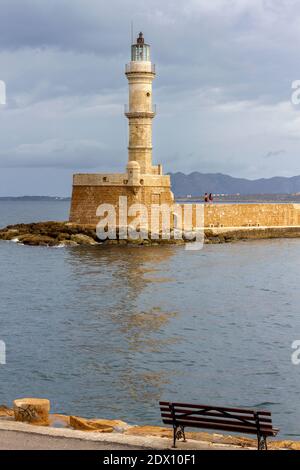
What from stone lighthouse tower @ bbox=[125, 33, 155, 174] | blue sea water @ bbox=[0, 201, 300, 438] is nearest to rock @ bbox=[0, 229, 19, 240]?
stone lighthouse tower @ bbox=[125, 33, 155, 174]

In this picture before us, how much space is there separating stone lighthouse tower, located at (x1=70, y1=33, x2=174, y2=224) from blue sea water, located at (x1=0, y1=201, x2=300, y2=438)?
7056 millimetres

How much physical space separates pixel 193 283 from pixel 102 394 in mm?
15332

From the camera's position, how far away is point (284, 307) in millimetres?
23422

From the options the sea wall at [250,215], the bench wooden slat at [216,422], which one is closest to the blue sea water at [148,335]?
the bench wooden slat at [216,422]

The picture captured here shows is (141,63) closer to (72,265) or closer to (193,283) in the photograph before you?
(72,265)

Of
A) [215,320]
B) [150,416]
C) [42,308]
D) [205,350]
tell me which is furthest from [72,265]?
[150,416]

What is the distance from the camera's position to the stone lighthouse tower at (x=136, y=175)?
135 ft

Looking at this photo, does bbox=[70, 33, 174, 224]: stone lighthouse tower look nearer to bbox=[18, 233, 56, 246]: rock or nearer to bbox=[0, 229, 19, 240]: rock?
bbox=[18, 233, 56, 246]: rock

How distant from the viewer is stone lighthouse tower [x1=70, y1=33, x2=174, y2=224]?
135ft

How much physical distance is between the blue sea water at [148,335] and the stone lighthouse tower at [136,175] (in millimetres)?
7056

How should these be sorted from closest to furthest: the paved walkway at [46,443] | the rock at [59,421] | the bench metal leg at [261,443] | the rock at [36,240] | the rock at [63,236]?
1. the paved walkway at [46,443]
2. the bench metal leg at [261,443]
3. the rock at [59,421]
4. the rock at [63,236]
5. the rock at [36,240]

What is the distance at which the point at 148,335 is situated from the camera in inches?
725

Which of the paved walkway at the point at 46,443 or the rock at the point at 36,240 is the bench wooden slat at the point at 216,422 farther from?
the rock at the point at 36,240

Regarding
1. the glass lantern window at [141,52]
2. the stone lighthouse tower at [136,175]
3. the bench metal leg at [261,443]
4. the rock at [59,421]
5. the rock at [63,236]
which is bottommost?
the rock at [59,421]
